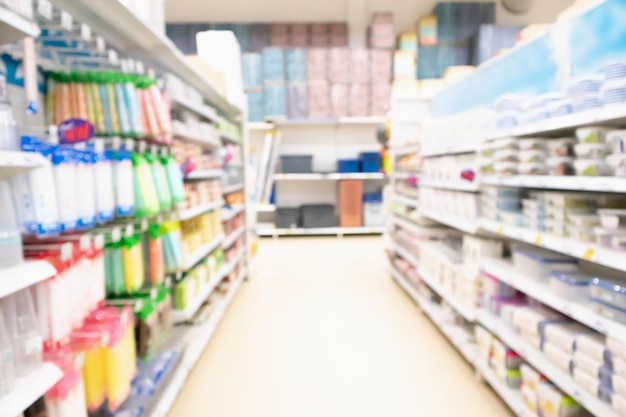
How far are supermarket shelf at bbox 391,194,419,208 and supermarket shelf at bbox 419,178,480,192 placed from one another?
0.35 meters

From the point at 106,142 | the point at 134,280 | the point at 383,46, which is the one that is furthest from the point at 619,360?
the point at 383,46

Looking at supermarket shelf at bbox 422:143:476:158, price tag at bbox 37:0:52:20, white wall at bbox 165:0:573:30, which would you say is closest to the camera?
price tag at bbox 37:0:52:20

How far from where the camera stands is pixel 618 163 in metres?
1.39

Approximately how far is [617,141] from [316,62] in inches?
229

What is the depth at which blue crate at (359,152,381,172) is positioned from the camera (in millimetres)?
6965

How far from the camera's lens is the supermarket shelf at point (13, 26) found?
3.30ft

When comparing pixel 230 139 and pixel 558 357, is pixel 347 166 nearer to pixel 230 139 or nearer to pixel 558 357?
pixel 230 139

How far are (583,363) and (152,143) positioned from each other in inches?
90.2

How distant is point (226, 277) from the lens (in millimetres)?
3834

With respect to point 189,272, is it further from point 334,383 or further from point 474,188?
point 474,188

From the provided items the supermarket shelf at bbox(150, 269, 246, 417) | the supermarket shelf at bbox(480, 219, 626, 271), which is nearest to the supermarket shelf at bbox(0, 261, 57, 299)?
the supermarket shelf at bbox(150, 269, 246, 417)

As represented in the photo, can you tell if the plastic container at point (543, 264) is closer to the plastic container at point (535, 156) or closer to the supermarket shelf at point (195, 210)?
the plastic container at point (535, 156)

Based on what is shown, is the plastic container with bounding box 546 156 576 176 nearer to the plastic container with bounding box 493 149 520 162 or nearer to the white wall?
the plastic container with bounding box 493 149 520 162

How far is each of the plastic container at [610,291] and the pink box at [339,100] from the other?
565 cm
